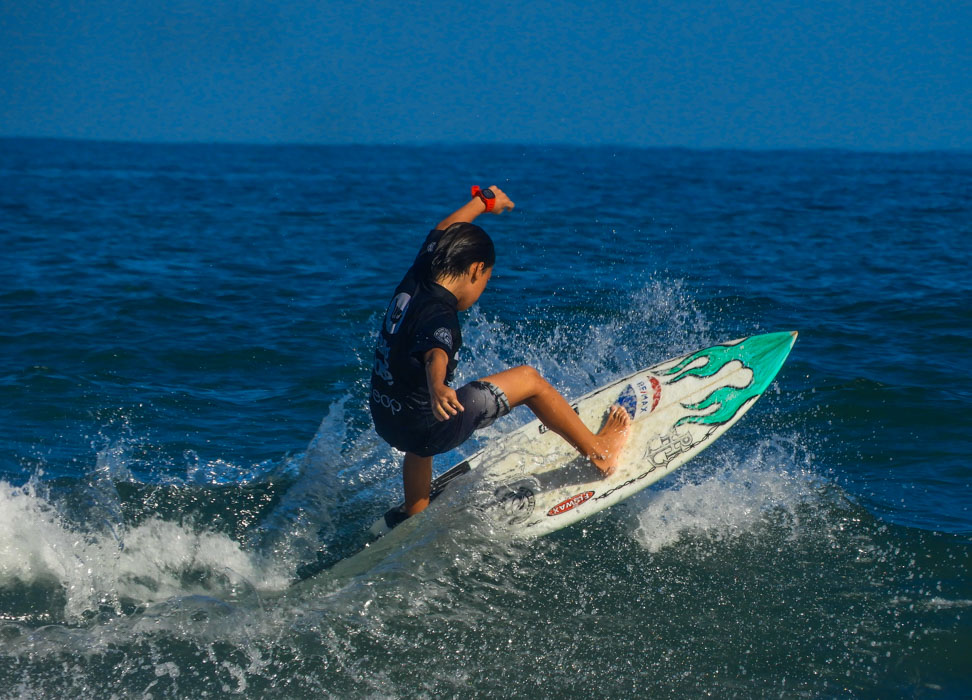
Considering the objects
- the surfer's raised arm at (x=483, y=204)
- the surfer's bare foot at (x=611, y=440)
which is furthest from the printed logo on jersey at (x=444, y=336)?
the surfer's bare foot at (x=611, y=440)

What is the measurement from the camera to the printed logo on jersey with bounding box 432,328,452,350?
4.52 m

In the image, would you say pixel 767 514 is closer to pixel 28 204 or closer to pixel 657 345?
pixel 657 345

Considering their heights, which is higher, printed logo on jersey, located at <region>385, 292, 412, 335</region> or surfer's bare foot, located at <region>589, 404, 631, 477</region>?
printed logo on jersey, located at <region>385, 292, 412, 335</region>

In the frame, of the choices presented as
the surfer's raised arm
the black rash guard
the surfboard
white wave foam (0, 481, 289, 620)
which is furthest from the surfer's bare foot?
white wave foam (0, 481, 289, 620)

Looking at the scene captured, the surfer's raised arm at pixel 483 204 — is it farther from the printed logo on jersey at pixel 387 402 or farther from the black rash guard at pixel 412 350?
the printed logo on jersey at pixel 387 402

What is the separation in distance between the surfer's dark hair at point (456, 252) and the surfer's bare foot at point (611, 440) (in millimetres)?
1608

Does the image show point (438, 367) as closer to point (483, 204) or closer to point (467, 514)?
point (467, 514)

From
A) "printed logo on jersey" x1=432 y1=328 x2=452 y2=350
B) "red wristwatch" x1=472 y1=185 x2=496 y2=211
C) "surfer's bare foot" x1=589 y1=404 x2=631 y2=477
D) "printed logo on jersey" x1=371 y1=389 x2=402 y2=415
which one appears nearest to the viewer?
"printed logo on jersey" x1=432 y1=328 x2=452 y2=350

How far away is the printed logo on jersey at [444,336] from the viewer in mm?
4520

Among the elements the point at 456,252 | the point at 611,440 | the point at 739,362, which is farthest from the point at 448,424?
the point at 739,362

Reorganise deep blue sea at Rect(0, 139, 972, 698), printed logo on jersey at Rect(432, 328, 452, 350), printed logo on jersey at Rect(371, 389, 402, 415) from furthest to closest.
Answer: printed logo on jersey at Rect(371, 389, 402, 415), printed logo on jersey at Rect(432, 328, 452, 350), deep blue sea at Rect(0, 139, 972, 698)

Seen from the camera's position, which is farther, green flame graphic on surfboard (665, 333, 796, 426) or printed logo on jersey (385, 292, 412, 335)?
green flame graphic on surfboard (665, 333, 796, 426)

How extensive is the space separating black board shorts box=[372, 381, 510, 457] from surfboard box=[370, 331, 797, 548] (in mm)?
583

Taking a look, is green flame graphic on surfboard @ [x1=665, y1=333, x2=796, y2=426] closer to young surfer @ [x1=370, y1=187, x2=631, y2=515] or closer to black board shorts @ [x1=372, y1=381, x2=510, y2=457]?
young surfer @ [x1=370, y1=187, x2=631, y2=515]
